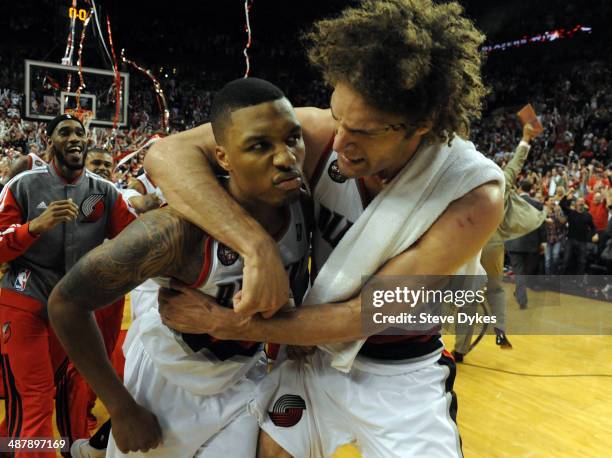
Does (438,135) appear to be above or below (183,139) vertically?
above

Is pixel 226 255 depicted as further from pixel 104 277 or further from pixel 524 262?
pixel 524 262

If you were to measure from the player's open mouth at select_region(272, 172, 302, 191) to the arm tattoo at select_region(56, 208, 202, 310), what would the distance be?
0.28 meters

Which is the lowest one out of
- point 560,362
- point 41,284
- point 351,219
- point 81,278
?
point 560,362

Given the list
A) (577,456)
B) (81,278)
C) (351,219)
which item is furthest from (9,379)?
(577,456)

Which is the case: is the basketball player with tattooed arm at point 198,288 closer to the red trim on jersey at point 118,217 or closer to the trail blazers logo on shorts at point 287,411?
the trail blazers logo on shorts at point 287,411

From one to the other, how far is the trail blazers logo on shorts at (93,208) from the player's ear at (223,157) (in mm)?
1606

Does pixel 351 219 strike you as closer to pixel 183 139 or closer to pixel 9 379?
pixel 183 139

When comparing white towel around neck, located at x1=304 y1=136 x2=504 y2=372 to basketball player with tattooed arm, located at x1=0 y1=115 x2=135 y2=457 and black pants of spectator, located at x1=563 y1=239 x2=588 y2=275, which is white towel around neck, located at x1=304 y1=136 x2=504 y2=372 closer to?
basketball player with tattooed arm, located at x1=0 y1=115 x2=135 y2=457

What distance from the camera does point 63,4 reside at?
9.41 metres

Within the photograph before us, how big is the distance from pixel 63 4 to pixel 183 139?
31.0 feet

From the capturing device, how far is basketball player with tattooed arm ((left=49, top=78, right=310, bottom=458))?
1.38m

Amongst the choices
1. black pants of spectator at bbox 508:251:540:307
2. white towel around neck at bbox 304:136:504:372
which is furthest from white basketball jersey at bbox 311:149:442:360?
black pants of spectator at bbox 508:251:540:307

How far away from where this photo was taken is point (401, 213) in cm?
141

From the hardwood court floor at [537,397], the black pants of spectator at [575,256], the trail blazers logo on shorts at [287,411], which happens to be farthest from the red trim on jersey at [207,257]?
the black pants of spectator at [575,256]
